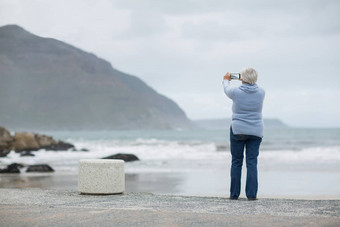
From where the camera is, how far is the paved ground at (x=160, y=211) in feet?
18.9

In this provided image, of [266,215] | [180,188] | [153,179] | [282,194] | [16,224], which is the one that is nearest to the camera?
[16,224]

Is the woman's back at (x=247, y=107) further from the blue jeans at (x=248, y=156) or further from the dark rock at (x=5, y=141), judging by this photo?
the dark rock at (x=5, y=141)

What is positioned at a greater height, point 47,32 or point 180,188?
point 47,32

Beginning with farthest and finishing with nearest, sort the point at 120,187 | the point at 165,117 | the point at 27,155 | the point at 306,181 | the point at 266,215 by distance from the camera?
the point at 165,117
the point at 27,155
the point at 306,181
the point at 120,187
the point at 266,215

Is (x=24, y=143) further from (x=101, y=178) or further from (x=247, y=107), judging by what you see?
(x=247, y=107)

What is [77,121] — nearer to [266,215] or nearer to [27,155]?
[27,155]

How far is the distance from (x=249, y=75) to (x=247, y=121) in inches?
25.4

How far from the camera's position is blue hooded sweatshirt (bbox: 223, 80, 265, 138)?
7.84 meters

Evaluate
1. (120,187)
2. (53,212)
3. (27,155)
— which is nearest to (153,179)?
(120,187)

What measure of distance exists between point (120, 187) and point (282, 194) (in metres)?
4.13

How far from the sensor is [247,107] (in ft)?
25.9

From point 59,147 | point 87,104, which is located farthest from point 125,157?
point 87,104

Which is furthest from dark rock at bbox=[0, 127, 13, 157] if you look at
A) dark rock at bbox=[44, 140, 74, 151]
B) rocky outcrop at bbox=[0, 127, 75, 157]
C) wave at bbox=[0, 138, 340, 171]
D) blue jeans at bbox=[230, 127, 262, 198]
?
blue jeans at bbox=[230, 127, 262, 198]

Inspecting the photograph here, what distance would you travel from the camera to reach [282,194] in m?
11.9
